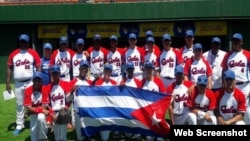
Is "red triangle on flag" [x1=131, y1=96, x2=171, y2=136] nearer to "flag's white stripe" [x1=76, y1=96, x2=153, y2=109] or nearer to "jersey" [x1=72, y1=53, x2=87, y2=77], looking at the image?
"flag's white stripe" [x1=76, y1=96, x2=153, y2=109]

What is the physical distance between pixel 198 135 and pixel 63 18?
10564 millimetres

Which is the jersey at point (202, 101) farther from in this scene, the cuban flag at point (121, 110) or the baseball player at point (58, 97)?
the baseball player at point (58, 97)

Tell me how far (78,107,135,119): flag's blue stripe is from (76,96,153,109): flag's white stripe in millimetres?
62

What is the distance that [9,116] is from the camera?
876 centimetres

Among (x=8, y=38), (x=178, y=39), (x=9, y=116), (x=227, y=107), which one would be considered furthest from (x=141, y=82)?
(x=8, y=38)

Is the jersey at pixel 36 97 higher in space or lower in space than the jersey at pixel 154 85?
lower

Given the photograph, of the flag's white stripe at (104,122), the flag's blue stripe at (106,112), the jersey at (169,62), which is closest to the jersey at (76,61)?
the flag's blue stripe at (106,112)

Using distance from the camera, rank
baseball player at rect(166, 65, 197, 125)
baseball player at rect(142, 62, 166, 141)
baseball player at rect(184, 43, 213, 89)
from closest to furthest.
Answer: baseball player at rect(166, 65, 197, 125) → baseball player at rect(142, 62, 166, 141) → baseball player at rect(184, 43, 213, 89)

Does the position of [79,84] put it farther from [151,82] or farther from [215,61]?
[215,61]

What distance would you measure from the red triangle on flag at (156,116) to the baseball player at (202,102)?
0.44 m

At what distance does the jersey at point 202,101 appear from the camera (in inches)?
242

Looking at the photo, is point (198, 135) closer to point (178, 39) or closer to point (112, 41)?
point (112, 41)

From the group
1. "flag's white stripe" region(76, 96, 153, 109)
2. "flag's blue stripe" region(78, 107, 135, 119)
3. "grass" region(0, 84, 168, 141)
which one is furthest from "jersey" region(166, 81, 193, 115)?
"grass" region(0, 84, 168, 141)

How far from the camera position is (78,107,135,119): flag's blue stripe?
21.8 ft
